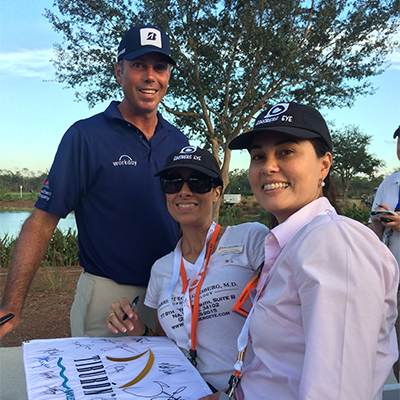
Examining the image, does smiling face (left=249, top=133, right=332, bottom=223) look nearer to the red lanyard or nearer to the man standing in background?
the red lanyard

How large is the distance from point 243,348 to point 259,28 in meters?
14.5

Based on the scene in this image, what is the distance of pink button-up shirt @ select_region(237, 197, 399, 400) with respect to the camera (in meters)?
1.27

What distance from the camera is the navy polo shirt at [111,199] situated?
2889mm

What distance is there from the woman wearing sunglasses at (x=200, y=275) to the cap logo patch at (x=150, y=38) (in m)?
0.95

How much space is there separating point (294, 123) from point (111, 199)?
62.3 inches

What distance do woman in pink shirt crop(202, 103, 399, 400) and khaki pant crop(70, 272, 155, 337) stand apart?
1.42 meters

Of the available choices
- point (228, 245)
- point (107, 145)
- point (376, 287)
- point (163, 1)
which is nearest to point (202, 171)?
point (228, 245)

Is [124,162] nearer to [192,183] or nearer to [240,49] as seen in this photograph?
[192,183]

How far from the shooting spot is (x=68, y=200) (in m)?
2.89

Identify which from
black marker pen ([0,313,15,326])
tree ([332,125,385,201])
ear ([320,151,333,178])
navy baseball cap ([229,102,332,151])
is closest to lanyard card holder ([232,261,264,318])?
ear ([320,151,333,178])

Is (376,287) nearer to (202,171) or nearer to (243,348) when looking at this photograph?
(243,348)

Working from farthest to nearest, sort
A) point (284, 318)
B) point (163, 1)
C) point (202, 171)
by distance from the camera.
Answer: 1. point (163, 1)
2. point (202, 171)
3. point (284, 318)

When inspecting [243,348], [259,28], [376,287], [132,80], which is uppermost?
[259,28]

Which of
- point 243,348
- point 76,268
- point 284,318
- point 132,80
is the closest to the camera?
point 284,318
